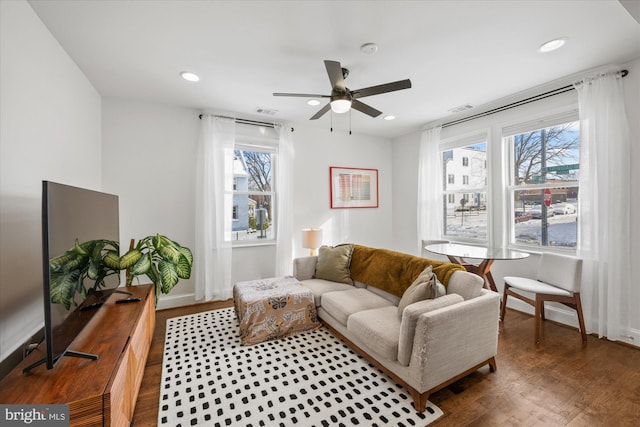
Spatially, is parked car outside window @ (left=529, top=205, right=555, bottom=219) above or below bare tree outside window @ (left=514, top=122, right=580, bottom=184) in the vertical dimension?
below

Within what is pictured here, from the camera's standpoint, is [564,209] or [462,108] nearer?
[564,209]

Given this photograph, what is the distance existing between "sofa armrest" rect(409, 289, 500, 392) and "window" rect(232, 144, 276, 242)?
9.66 feet

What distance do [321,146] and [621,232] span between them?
3688 millimetres

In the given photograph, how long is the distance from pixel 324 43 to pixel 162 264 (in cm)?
251

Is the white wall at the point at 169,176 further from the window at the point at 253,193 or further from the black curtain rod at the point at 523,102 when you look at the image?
the black curtain rod at the point at 523,102

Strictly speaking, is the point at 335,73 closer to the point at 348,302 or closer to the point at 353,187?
the point at 348,302

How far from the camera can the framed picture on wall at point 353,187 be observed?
4.71m

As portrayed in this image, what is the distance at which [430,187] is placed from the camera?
14.1 ft

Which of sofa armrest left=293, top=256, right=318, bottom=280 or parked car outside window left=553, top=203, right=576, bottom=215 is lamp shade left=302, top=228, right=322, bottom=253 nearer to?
sofa armrest left=293, top=256, right=318, bottom=280

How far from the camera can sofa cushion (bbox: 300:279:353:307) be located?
2896 millimetres

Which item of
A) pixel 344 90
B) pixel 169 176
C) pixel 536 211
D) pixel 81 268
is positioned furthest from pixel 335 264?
pixel 536 211

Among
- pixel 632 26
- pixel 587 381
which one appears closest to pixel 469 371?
pixel 587 381

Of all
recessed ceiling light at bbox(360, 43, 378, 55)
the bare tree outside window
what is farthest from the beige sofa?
the bare tree outside window

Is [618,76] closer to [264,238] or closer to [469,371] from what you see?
[469,371]
